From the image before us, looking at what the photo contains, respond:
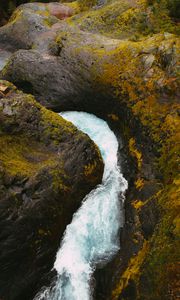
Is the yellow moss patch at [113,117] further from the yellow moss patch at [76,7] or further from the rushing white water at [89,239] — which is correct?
the yellow moss patch at [76,7]

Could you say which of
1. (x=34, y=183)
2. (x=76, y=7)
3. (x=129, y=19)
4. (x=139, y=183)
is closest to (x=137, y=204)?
(x=139, y=183)

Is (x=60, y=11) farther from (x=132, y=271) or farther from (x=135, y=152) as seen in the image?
(x=132, y=271)

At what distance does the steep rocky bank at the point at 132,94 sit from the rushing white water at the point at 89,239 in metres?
0.43

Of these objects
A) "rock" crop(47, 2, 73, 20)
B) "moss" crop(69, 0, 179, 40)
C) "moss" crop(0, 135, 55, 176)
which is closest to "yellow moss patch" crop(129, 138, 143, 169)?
"moss" crop(0, 135, 55, 176)

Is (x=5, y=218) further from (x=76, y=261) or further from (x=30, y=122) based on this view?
(x=30, y=122)

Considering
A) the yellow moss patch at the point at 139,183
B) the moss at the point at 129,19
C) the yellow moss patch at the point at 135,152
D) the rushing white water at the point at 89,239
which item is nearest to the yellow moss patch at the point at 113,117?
the yellow moss patch at the point at 135,152

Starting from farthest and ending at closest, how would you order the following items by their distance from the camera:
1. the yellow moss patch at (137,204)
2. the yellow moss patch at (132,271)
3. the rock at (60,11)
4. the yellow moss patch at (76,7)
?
the rock at (60,11) → the yellow moss patch at (76,7) → the yellow moss patch at (137,204) → the yellow moss patch at (132,271)

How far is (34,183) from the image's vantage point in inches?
451

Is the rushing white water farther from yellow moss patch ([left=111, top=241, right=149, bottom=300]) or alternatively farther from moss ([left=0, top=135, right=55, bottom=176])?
moss ([left=0, top=135, right=55, bottom=176])

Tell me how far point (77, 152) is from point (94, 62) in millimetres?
6933

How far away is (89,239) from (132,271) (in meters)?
2.26

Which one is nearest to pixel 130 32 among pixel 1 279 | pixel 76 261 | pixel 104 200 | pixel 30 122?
pixel 30 122

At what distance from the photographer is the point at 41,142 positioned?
43.7ft

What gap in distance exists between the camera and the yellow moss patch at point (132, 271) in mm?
10352
